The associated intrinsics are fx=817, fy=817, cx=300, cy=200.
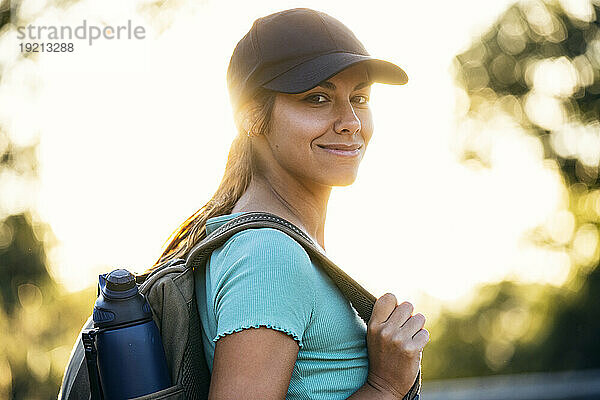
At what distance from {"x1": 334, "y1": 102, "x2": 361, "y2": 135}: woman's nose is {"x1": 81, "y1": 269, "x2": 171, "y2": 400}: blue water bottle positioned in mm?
720

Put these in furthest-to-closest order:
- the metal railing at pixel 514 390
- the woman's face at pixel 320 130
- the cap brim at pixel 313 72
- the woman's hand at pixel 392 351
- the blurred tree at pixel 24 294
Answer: the metal railing at pixel 514 390 < the blurred tree at pixel 24 294 < the woman's face at pixel 320 130 < the cap brim at pixel 313 72 < the woman's hand at pixel 392 351

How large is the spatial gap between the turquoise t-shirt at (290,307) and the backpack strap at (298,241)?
0.02m

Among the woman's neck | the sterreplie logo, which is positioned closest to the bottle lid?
the woman's neck

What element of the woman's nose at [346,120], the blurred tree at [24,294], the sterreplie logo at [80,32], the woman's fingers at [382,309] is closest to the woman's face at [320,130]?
the woman's nose at [346,120]

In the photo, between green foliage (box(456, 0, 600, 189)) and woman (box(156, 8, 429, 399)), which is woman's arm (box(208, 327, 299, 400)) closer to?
woman (box(156, 8, 429, 399))

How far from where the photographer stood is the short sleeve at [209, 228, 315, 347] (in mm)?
1773

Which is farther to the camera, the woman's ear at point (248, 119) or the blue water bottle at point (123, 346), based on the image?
the woman's ear at point (248, 119)

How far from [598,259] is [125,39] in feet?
37.3

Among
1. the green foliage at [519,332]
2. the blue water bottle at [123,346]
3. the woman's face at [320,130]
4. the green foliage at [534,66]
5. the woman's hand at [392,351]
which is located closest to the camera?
the blue water bottle at [123,346]

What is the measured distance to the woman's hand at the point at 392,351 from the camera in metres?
2.02

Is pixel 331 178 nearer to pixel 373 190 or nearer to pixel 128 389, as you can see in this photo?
pixel 128 389

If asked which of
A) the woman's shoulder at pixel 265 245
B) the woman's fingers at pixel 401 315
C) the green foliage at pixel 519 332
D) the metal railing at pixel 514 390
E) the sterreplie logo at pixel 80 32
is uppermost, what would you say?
the sterreplie logo at pixel 80 32

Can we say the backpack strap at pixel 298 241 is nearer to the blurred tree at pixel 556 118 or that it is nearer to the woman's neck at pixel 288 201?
the woman's neck at pixel 288 201

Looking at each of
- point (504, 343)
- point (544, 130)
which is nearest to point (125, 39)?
point (544, 130)
